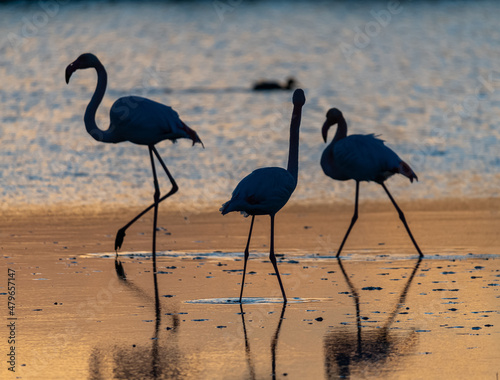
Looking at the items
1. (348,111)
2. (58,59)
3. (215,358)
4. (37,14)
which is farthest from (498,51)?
(215,358)

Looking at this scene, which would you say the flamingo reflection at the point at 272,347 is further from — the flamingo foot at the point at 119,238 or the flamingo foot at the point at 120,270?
the flamingo foot at the point at 119,238

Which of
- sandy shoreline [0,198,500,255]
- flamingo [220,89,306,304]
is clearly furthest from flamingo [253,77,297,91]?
flamingo [220,89,306,304]

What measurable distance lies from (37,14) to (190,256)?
68440 millimetres

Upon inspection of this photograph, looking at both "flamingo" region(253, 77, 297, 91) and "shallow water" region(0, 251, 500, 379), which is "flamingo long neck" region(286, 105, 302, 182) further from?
"flamingo" region(253, 77, 297, 91)

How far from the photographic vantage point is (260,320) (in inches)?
316

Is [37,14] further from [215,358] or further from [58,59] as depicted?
[215,358]

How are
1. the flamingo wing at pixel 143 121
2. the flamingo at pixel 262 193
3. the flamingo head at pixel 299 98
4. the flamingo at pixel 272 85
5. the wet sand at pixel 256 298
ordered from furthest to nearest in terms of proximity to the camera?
the flamingo at pixel 272 85
the flamingo wing at pixel 143 121
the flamingo head at pixel 299 98
the flamingo at pixel 262 193
the wet sand at pixel 256 298

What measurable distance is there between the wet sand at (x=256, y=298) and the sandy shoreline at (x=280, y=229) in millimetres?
26

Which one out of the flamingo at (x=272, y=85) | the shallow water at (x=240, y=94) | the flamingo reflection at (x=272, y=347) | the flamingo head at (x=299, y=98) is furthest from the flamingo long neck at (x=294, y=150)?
the flamingo at (x=272, y=85)

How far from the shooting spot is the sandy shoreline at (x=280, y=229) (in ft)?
37.5

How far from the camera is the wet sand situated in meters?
6.80

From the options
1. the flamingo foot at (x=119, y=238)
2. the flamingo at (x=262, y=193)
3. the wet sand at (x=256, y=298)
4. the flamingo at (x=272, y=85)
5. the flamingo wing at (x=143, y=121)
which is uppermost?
the flamingo at (x=272, y=85)

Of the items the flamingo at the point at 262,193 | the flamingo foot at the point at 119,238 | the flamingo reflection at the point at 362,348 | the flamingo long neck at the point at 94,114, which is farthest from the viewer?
the flamingo long neck at the point at 94,114

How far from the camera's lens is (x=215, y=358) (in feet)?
22.7
